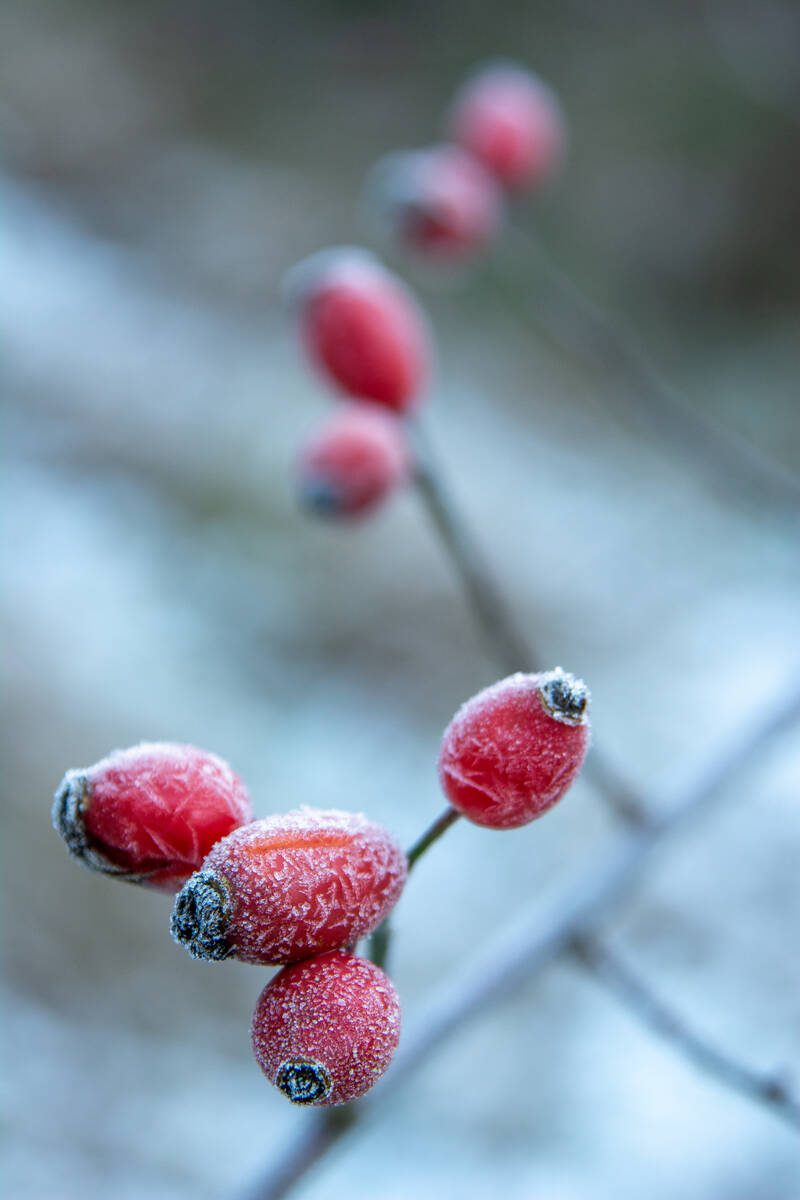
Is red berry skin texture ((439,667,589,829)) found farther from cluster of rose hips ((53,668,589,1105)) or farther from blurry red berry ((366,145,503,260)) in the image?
blurry red berry ((366,145,503,260))

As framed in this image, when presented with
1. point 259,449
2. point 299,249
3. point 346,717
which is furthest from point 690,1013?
point 299,249

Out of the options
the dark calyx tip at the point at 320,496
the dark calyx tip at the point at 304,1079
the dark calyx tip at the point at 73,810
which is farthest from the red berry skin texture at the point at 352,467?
the dark calyx tip at the point at 304,1079

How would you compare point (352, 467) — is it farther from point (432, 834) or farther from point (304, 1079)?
point (304, 1079)

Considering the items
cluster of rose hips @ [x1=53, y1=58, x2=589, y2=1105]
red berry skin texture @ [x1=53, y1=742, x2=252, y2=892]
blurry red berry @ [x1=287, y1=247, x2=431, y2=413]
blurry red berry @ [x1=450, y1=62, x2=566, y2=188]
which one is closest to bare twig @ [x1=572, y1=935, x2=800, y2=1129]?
cluster of rose hips @ [x1=53, y1=58, x2=589, y2=1105]

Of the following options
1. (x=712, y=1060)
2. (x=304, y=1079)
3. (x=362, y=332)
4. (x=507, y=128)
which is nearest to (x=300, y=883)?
(x=304, y=1079)

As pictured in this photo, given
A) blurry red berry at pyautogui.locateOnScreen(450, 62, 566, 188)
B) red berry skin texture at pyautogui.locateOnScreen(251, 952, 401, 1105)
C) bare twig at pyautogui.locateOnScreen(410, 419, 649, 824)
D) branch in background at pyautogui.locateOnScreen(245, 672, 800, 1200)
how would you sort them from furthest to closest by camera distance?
blurry red berry at pyautogui.locateOnScreen(450, 62, 566, 188)
bare twig at pyautogui.locateOnScreen(410, 419, 649, 824)
branch in background at pyautogui.locateOnScreen(245, 672, 800, 1200)
red berry skin texture at pyautogui.locateOnScreen(251, 952, 401, 1105)

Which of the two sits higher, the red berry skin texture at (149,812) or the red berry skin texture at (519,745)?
the red berry skin texture at (149,812)

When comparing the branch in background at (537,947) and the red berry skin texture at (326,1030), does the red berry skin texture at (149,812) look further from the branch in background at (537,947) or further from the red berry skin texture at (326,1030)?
the branch in background at (537,947)

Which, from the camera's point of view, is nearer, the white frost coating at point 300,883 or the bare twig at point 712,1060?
the white frost coating at point 300,883
